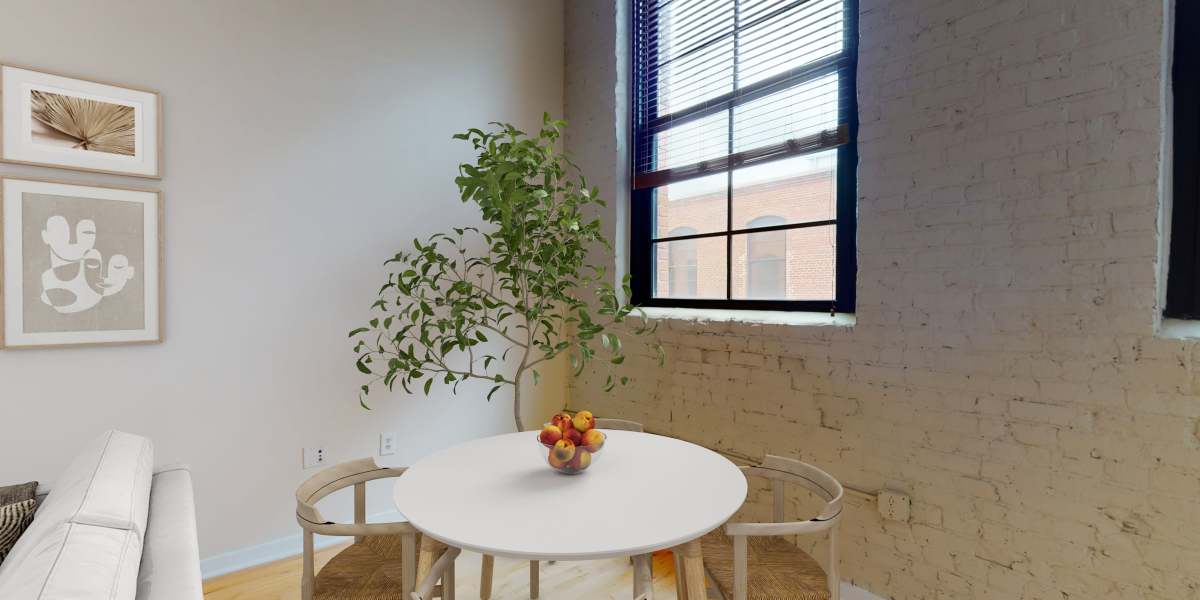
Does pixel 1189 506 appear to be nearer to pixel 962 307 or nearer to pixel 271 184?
pixel 962 307

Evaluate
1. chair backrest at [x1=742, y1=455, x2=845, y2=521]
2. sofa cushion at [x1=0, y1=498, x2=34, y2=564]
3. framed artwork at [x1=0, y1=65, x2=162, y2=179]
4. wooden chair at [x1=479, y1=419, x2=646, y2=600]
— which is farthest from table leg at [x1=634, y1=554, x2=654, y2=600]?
framed artwork at [x1=0, y1=65, x2=162, y2=179]

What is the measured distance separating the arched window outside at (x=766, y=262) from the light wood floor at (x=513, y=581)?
132 cm

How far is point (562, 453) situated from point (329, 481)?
2.44ft

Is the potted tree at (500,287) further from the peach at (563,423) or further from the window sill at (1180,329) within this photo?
the window sill at (1180,329)

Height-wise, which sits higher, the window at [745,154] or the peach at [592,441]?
the window at [745,154]

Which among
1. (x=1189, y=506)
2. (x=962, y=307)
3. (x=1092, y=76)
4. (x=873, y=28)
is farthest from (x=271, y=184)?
(x=1189, y=506)

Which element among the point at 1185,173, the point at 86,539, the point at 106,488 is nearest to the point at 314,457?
the point at 106,488

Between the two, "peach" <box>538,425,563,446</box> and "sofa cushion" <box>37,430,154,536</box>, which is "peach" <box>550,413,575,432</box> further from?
"sofa cushion" <box>37,430,154,536</box>

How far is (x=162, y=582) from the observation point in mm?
1010

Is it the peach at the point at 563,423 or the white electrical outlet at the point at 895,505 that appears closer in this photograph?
the peach at the point at 563,423

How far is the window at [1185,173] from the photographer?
58.6 inches

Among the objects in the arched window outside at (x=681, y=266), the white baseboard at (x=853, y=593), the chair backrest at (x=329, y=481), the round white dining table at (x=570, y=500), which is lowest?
the white baseboard at (x=853, y=593)

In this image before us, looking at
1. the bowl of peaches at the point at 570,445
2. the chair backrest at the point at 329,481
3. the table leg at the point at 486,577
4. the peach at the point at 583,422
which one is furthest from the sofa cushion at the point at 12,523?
the table leg at the point at 486,577

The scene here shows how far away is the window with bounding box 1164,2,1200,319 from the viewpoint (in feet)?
4.88
